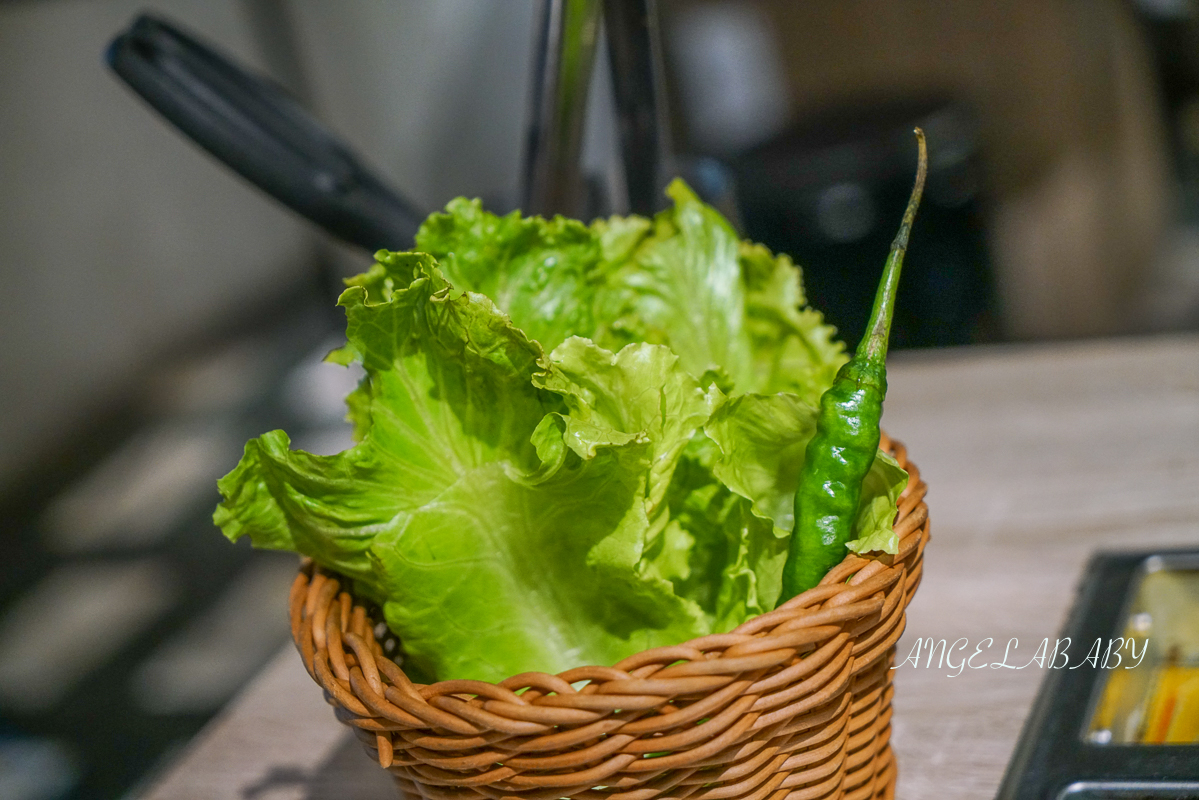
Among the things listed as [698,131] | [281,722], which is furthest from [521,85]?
[281,722]

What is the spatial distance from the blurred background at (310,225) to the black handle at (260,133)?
0.35m

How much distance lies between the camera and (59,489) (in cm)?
176

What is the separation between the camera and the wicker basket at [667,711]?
1.32 feet

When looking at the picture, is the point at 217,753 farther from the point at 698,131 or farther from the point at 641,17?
the point at 698,131

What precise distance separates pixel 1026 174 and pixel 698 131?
2.68ft

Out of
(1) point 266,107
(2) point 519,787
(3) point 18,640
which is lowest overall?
(3) point 18,640

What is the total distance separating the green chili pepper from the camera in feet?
1.49

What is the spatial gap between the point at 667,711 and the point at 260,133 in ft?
1.57

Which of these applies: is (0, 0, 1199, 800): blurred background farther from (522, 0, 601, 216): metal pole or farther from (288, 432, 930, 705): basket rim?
(288, 432, 930, 705): basket rim

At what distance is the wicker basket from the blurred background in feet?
2.19

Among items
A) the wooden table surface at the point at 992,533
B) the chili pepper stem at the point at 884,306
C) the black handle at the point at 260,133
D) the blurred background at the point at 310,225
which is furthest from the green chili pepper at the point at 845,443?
the blurred background at the point at 310,225
